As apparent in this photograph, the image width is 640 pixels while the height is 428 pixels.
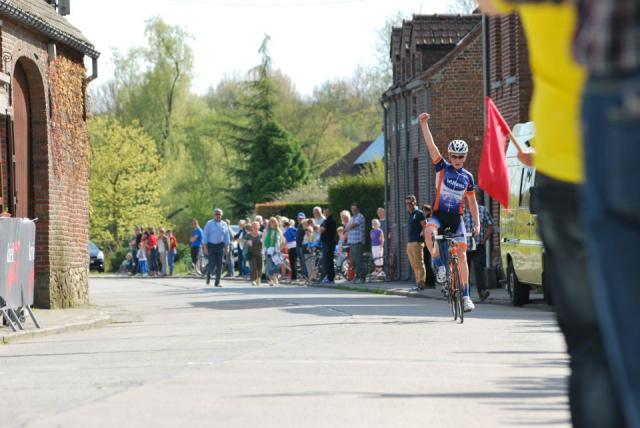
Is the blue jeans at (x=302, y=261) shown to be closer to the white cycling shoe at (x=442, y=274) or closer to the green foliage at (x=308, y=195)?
the white cycling shoe at (x=442, y=274)

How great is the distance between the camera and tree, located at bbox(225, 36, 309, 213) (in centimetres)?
8388

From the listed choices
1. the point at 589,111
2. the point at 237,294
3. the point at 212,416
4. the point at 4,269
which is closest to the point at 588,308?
the point at 589,111

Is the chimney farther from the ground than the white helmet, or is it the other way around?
the chimney

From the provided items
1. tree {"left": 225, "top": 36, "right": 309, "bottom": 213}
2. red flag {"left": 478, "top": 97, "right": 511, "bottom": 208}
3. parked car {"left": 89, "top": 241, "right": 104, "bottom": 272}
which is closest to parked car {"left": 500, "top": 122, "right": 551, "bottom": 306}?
red flag {"left": 478, "top": 97, "right": 511, "bottom": 208}

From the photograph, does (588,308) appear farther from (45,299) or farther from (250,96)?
(250,96)

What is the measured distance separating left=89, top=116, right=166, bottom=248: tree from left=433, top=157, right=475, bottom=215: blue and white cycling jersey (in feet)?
210

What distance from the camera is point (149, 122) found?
8544 cm

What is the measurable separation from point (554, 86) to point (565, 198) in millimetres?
338

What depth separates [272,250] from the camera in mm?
39000

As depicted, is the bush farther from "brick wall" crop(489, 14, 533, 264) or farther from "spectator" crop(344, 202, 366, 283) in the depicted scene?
"brick wall" crop(489, 14, 533, 264)

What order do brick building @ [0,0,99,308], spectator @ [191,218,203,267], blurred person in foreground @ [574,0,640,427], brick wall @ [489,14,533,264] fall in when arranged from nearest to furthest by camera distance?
blurred person in foreground @ [574,0,640,427] → brick building @ [0,0,99,308] → brick wall @ [489,14,533,264] → spectator @ [191,218,203,267]

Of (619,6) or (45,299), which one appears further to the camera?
(45,299)

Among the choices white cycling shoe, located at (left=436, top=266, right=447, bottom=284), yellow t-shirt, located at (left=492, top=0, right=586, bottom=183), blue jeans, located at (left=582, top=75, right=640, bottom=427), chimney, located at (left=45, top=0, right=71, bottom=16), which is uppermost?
chimney, located at (left=45, top=0, right=71, bottom=16)

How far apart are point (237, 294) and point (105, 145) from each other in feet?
173
